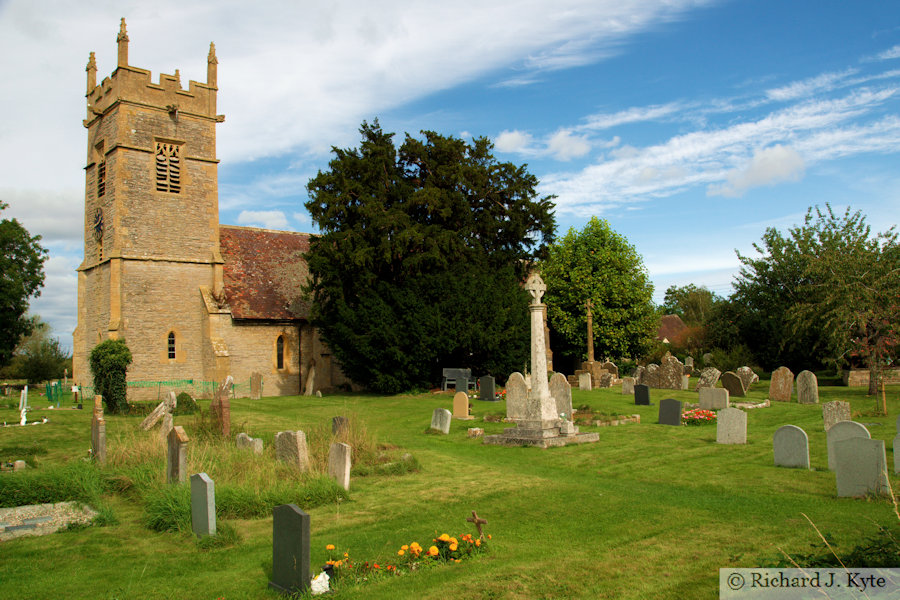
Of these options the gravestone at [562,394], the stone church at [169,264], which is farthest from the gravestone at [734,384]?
the stone church at [169,264]

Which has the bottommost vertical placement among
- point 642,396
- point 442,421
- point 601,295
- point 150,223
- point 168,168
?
point 442,421

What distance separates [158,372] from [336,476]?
2270cm

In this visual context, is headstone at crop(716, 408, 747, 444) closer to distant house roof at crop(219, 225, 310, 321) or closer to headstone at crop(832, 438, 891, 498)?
headstone at crop(832, 438, 891, 498)

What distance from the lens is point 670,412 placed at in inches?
685

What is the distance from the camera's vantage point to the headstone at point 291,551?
6055 millimetres

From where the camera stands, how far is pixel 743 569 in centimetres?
573

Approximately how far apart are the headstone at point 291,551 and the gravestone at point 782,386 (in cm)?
2134

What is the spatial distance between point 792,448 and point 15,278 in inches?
1786

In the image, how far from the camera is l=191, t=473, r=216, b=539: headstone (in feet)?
26.5

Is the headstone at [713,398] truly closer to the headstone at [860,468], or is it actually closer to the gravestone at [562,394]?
the gravestone at [562,394]

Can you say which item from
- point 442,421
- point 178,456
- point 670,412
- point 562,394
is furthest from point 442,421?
point 178,456

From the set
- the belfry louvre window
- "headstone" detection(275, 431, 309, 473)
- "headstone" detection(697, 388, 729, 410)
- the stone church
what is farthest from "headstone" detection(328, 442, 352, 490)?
the belfry louvre window

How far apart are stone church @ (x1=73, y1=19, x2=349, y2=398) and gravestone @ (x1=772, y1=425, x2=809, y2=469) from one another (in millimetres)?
24624

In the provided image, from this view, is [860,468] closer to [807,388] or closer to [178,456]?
[178,456]
